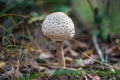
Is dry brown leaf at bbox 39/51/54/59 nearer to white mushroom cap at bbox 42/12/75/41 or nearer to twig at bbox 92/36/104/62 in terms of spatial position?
twig at bbox 92/36/104/62

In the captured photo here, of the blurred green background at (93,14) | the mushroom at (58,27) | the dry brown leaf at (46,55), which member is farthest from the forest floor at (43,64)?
the blurred green background at (93,14)

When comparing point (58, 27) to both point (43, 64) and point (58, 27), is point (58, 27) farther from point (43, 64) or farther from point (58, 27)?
point (43, 64)

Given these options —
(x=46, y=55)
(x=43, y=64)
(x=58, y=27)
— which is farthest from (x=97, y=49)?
(x=58, y=27)

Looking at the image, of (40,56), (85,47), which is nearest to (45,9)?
(85,47)

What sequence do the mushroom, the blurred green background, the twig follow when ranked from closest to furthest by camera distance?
1. the mushroom
2. the twig
3. the blurred green background

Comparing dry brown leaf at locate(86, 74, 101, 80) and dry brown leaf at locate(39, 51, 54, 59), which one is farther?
dry brown leaf at locate(39, 51, 54, 59)

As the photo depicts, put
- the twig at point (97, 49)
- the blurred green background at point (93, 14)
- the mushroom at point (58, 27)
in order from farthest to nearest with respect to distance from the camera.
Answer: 1. the blurred green background at point (93, 14)
2. the twig at point (97, 49)
3. the mushroom at point (58, 27)

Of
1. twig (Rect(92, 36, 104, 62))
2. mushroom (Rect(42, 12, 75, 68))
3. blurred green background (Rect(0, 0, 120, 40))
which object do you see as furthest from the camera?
blurred green background (Rect(0, 0, 120, 40))

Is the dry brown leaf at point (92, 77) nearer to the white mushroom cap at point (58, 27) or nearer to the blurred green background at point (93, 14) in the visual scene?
the white mushroom cap at point (58, 27)

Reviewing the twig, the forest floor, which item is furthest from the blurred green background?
the forest floor
